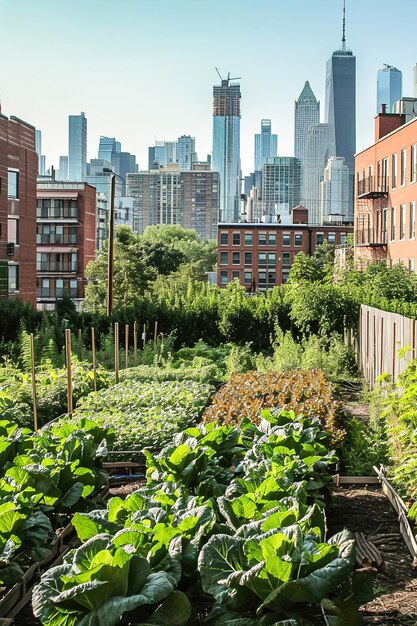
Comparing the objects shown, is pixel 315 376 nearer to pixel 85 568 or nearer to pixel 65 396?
pixel 65 396

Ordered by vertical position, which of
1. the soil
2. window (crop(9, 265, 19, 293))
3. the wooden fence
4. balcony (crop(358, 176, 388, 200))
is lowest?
the soil

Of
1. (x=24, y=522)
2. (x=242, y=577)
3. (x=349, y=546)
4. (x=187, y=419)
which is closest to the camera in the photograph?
(x=242, y=577)

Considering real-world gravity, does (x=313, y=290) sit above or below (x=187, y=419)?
above

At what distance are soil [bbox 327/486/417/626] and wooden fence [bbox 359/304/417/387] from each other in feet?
9.49

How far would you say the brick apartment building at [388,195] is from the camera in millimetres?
Answer: 40938

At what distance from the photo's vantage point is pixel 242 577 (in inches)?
173

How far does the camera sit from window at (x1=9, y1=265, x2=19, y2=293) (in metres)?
46.7

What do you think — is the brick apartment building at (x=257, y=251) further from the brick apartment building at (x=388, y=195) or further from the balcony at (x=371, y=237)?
the balcony at (x=371, y=237)

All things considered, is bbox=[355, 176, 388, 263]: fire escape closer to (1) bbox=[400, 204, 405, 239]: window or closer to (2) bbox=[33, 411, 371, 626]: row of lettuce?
(1) bbox=[400, 204, 405, 239]: window

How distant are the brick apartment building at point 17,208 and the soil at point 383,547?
3758 cm

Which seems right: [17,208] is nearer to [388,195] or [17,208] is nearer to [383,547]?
[388,195]

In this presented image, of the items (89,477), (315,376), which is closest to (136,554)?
(89,477)

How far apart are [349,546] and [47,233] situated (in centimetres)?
7061

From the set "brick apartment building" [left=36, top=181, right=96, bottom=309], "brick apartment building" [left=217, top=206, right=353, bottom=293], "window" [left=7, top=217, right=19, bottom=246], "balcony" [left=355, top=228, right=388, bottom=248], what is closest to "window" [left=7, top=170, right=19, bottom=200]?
"window" [left=7, top=217, right=19, bottom=246]
